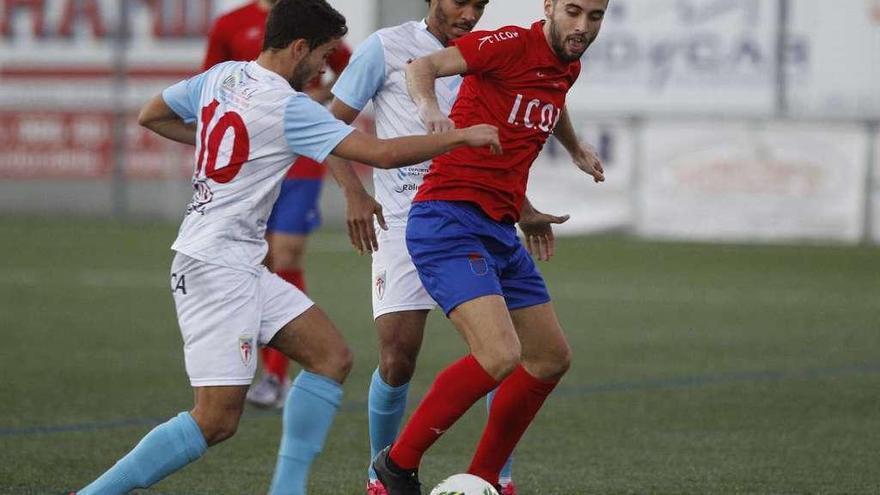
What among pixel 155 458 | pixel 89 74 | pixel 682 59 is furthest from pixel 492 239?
pixel 89 74

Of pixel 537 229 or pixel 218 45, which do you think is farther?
pixel 218 45

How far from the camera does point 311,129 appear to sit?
5203mm

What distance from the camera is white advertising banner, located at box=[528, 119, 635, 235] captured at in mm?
19406

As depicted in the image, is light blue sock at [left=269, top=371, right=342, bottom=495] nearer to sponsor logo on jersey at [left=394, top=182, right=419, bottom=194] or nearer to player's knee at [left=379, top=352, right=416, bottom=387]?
player's knee at [left=379, top=352, right=416, bottom=387]

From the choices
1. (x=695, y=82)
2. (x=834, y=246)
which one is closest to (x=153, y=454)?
(x=834, y=246)

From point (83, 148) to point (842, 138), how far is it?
34.2 feet

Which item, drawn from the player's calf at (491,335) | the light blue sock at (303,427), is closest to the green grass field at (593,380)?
the light blue sock at (303,427)

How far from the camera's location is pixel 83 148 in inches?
900

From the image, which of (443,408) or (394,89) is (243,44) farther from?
(443,408)

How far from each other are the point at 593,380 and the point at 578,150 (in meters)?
3.30

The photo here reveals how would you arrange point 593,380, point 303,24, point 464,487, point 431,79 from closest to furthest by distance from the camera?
point 303,24 → point 431,79 → point 464,487 → point 593,380

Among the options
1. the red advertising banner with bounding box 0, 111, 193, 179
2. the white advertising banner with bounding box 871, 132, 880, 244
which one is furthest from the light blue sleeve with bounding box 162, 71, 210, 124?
the red advertising banner with bounding box 0, 111, 193, 179

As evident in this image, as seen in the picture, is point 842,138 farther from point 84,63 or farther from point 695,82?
point 84,63

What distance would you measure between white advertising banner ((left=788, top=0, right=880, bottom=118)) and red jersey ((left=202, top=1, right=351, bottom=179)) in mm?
13112
